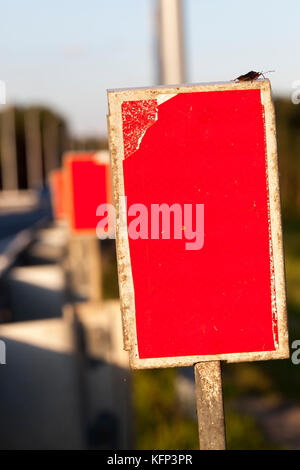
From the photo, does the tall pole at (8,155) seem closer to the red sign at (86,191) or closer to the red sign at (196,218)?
the red sign at (86,191)

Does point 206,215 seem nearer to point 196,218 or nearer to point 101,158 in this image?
point 196,218

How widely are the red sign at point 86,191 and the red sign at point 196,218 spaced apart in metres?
6.53

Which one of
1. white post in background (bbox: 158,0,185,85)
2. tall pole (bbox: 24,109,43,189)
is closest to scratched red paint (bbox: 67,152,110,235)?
white post in background (bbox: 158,0,185,85)

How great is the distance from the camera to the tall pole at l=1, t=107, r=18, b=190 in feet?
288

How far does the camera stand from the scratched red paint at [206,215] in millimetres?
Result: 1905

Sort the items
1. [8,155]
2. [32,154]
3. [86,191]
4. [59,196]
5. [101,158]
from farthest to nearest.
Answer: [32,154] < [8,155] < [59,196] < [101,158] < [86,191]

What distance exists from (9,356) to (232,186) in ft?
7.54

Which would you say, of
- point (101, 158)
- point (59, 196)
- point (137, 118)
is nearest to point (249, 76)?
point (137, 118)

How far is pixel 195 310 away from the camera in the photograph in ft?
6.27

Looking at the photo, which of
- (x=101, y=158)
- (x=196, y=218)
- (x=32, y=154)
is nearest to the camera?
(x=196, y=218)

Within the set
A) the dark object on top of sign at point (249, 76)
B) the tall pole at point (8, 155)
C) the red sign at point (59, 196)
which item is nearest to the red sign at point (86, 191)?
the dark object on top of sign at point (249, 76)

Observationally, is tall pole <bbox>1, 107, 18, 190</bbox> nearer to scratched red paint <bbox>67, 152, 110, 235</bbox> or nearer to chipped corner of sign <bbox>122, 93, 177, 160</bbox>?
scratched red paint <bbox>67, 152, 110, 235</bbox>

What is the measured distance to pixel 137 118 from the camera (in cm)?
193

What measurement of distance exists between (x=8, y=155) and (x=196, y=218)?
88.5m
